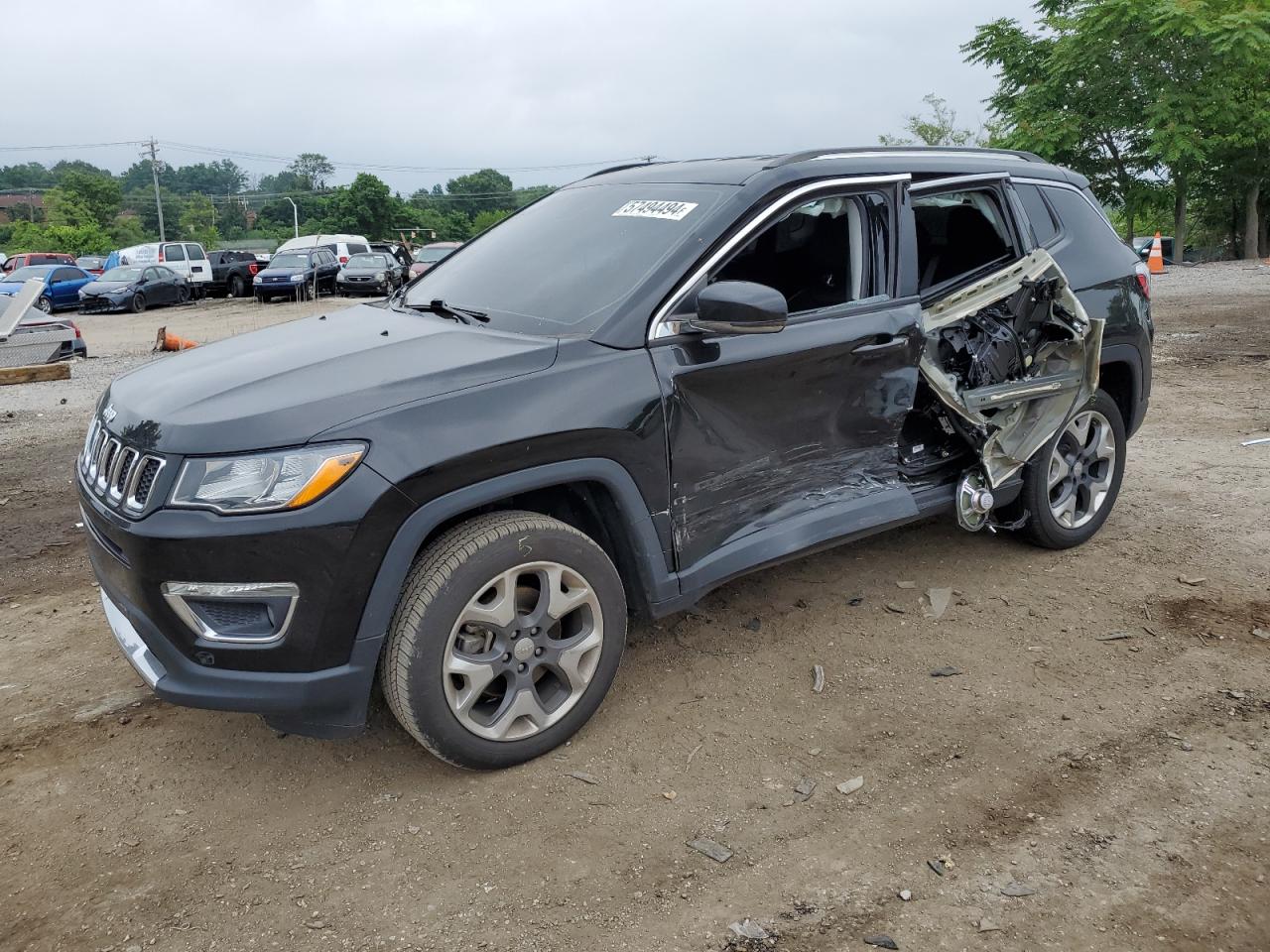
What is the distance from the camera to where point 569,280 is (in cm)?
358

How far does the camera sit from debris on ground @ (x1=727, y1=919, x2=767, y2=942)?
2.43m

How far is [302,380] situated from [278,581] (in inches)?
25.3

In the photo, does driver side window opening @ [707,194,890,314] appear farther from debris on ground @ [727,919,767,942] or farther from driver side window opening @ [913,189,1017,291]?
debris on ground @ [727,919,767,942]

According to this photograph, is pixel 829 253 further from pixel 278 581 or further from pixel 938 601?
pixel 278 581

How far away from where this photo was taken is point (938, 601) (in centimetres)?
436

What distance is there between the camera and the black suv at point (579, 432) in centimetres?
270

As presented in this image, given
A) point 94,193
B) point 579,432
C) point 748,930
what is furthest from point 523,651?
point 94,193

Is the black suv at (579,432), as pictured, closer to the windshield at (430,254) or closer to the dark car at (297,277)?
the windshield at (430,254)

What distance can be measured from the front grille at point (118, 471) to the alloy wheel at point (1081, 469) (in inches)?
148

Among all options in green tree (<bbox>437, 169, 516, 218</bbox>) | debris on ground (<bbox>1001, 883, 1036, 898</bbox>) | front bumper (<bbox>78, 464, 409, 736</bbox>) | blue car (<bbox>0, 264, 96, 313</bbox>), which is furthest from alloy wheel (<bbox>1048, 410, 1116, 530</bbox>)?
green tree (<bbox>437, 169, 516, 218</bbox>)

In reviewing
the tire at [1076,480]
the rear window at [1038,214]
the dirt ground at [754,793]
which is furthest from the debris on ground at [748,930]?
the rear window at [1038,214]

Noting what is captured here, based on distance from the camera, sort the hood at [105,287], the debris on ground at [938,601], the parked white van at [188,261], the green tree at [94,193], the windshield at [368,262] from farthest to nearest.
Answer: the green tree at [94,193] → the parked white van at [188,261] → the windshield at [368,262] → the hood at [105,287] → the debris on ground at [938,601]

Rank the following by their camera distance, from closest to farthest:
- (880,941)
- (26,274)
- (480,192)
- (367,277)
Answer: (880,941) → (367,277) → (26,274) → (480,192)

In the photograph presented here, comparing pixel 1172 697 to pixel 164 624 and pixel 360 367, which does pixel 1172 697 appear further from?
pixel 164 624
